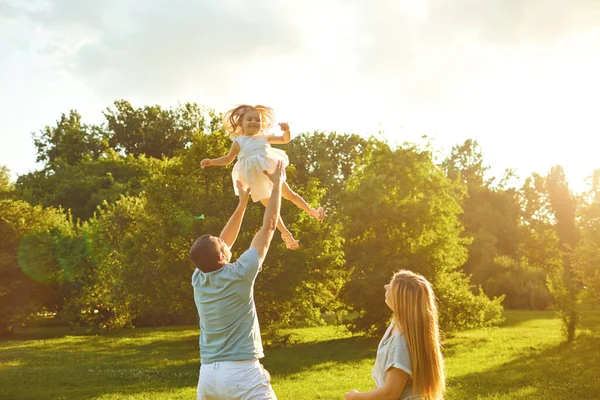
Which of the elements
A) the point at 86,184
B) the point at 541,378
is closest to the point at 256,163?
the point at 541,378

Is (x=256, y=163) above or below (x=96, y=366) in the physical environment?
above

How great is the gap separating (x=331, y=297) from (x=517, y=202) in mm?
37496

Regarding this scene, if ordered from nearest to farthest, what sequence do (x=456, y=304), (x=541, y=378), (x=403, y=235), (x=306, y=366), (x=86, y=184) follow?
1. (x=541, y=378)
2. (x=306, y=366)
3. (x=456, y=304)
4. (x=403, y=235)
5. (x=86, y=184)

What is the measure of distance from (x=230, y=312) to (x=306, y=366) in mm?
15894

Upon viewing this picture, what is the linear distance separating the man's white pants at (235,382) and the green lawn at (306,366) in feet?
33.6

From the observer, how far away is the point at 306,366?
64.7 feet

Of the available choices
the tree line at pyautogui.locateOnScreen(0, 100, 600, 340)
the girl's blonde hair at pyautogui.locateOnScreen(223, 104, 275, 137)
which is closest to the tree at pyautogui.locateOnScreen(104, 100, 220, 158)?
the tree line at pyautogui.locateOnScreen(0, 100, 600, 340)

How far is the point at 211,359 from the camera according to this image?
461cm

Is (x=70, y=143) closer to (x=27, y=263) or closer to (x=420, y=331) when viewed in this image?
(x=27, y=263)

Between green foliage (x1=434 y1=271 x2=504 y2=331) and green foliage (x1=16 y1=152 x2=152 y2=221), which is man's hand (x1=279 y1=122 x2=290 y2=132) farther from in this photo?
green foliage (x1=16 y1=152 x2=152 y2=221)

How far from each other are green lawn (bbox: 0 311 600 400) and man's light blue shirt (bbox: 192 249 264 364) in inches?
404

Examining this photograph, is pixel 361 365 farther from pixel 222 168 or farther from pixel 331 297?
pixel 222 168

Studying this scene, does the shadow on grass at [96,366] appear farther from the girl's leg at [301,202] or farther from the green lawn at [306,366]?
the girl's leg at [301,202]

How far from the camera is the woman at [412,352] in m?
4.12
